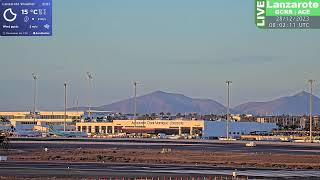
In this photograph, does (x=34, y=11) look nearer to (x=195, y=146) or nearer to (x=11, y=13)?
(x=11, y=13)

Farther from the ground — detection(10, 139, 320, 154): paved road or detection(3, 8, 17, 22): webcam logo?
detection(3, 8, 17, 22): webcam logo

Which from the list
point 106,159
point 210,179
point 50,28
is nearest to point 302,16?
point 50,28
